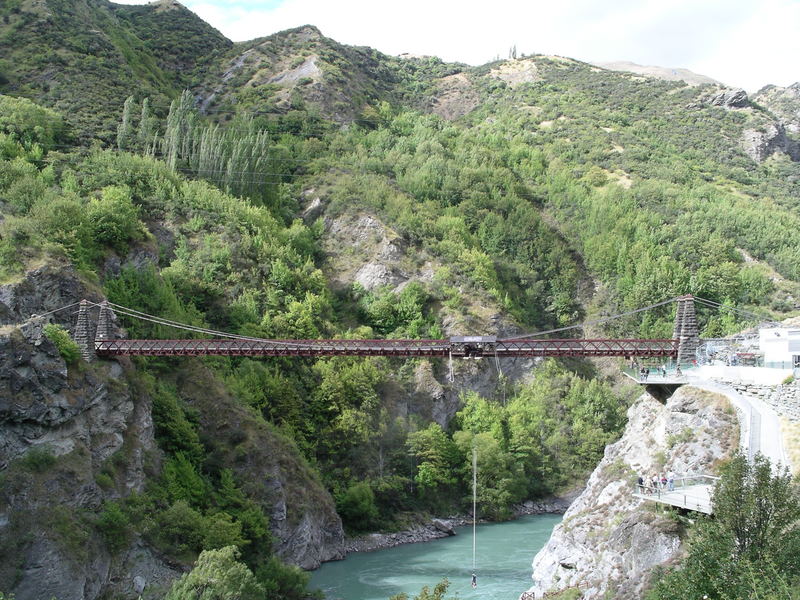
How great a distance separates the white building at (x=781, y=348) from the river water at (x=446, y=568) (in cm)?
1321

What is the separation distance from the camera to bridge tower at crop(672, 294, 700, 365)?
30.0m

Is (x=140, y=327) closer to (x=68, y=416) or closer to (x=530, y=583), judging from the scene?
(x=68, y=416)

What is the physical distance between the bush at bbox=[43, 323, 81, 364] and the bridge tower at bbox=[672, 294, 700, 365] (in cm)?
2140

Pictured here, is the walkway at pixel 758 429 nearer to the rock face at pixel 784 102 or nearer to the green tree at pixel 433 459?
the green tree at pixel 433 459

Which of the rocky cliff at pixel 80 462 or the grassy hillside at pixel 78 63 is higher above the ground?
the grassy hillside at pixel 78 63

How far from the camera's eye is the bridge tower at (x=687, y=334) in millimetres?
30047

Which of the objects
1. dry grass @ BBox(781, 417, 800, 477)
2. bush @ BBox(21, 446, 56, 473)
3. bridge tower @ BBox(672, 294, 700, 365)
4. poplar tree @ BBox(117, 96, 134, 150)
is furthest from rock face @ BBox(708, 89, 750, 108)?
bush @ BBox(21, 446, 56, 473)

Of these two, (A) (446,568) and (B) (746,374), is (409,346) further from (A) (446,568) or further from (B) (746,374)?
(B) (746,374)

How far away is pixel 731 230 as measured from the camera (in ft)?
215

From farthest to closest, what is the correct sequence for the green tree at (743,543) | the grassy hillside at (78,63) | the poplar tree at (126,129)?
the grassy hillside at (78,63) → the poplar tree at (126,129) → the green tree at (743,543)

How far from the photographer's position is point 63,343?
32.8 metres

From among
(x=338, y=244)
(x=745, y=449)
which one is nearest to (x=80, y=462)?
(x=745, y=449)

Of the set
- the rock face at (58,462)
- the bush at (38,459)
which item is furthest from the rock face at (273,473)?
the bush at (38,459)

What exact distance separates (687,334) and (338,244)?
3408 centimetres
